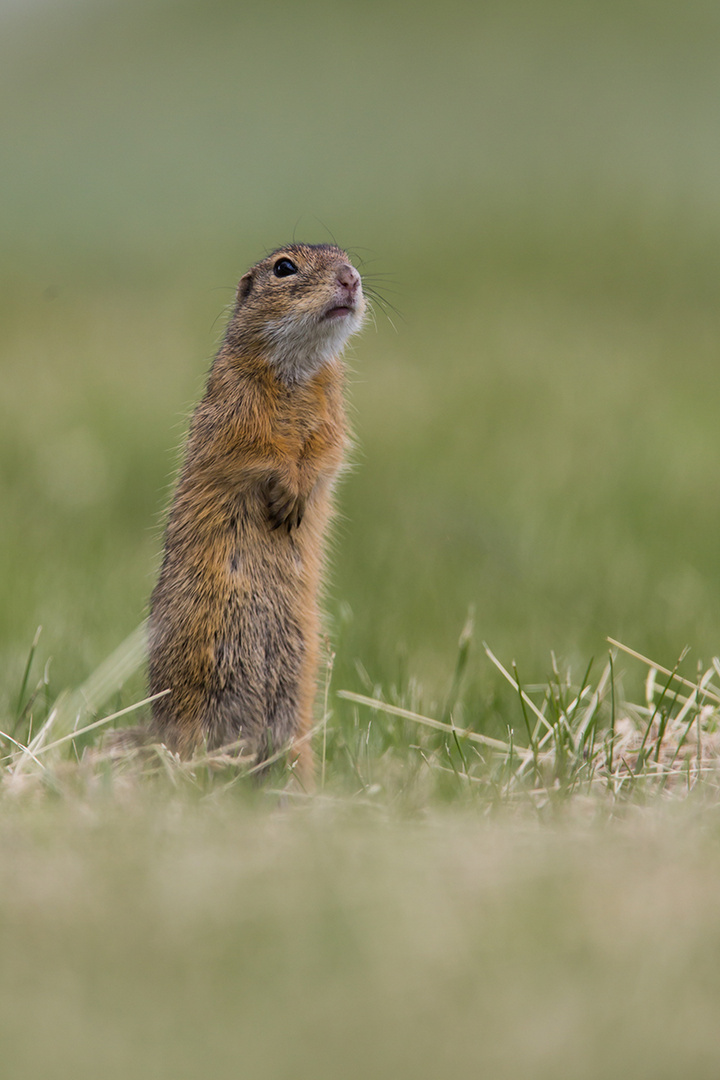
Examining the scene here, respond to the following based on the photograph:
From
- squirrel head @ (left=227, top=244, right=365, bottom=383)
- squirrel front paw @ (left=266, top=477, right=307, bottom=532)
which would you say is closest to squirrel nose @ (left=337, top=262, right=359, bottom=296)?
squirrel head @ (left=227, top=244, right=365, bottom=383)

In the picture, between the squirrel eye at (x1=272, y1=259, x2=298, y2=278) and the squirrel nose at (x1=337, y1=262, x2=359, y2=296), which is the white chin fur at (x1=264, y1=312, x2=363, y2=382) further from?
the squirrel eye at (x1=272, y1=259, x2=298, y2=278)

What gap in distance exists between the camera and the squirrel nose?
472 cm

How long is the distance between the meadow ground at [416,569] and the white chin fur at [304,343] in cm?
72

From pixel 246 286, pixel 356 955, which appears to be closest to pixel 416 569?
pixel 246 286

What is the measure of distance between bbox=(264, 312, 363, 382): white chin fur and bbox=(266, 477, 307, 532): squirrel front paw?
49 cm

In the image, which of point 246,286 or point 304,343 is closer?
point 304,343

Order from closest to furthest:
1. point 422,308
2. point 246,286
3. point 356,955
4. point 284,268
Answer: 1. point 356,955
2. point 284,268
3. point 246,286
4. point 422,308

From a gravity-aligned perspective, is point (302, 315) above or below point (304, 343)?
above

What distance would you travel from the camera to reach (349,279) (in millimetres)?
4719

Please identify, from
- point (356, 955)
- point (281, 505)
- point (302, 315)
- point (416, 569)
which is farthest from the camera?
point (416, 569)

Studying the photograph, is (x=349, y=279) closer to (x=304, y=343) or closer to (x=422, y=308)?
(x=304, y=343)

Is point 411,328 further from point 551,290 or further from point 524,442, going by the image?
point 524,442

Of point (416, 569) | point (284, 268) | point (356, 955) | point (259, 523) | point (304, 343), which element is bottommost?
point (416, 569)

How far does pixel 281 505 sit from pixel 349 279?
0.92 m
